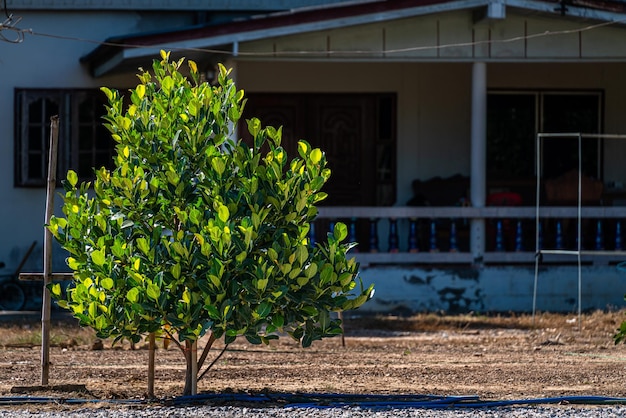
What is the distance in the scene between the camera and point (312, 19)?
13.1 m

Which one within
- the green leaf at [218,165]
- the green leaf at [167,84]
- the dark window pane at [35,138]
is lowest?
the green leaf at [218,165]

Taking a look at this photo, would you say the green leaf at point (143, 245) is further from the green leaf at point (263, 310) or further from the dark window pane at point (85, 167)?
the dark window pane at point (85, 167)

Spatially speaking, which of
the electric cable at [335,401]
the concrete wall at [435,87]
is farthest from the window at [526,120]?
the electric cable at [335,401]

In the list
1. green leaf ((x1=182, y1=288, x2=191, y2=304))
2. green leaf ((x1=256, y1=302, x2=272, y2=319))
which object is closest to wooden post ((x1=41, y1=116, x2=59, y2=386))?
green leaf ((x1=182, y1=288, x2=191, y2=304))

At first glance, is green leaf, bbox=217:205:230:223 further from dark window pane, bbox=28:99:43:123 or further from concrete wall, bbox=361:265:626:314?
dark window pane, bbox=28:99:43:123

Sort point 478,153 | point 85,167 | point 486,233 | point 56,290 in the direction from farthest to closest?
point 85,167 < point 486,233 < point 478,153 < point 56,290

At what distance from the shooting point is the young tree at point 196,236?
23.5 ft

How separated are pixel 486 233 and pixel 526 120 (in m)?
1.98

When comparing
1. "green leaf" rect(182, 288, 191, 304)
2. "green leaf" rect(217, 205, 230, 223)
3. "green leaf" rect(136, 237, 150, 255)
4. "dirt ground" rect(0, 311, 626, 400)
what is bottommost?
"dirt ground" rect(0, 311, 626, 400)

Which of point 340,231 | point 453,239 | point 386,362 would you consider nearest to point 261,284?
point 340,231

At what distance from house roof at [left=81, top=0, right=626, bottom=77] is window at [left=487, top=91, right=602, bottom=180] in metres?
2.58

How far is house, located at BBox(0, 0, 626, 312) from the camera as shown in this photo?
13602 millimetres

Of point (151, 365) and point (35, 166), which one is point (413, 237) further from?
point (151, 365)

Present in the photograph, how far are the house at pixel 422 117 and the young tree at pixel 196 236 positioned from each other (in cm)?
572
